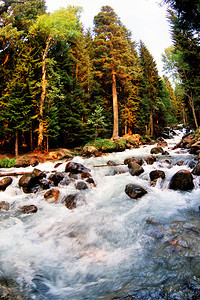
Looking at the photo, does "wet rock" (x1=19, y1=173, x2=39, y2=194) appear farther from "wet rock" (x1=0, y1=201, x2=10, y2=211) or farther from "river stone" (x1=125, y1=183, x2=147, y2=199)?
"river stone" (x1=125, y1=183, x2=147, y2=199)

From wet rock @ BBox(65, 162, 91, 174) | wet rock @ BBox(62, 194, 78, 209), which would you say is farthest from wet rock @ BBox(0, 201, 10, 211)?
wet rock @ BBox(65, 162, 91, 174)

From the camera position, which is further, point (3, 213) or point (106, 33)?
point (106, 33)

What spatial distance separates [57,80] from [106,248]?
51.7ft

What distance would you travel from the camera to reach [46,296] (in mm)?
2137

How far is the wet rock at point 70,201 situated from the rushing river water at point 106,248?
0.17m

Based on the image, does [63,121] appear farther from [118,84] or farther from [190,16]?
[190,16]

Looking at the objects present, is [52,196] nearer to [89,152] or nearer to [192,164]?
[192,164]

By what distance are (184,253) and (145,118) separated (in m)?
26.9

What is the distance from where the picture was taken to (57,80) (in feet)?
51.3

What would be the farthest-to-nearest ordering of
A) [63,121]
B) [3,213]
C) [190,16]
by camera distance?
1. [63,121]
2. [190,16]
3. [3,213]

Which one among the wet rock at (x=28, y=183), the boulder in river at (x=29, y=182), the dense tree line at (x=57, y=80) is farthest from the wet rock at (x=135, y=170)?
the dense tree line at (x=57, y=80)

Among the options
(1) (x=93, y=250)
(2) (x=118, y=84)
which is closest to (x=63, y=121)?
(2) (x=118, y=84)

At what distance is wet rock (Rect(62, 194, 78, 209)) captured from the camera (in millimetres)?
5420

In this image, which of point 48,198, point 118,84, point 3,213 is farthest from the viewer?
point 118,84
